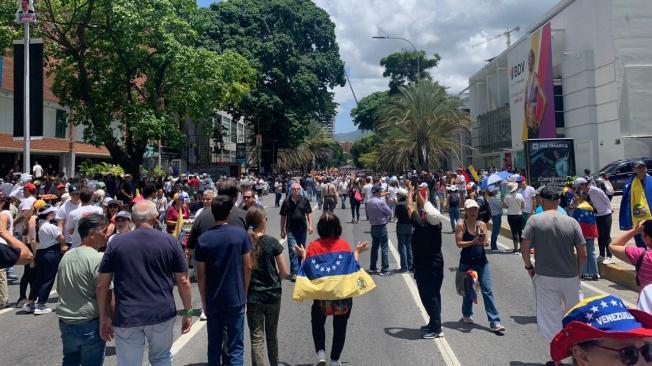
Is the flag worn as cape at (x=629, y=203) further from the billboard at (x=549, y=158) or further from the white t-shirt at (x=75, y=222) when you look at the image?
the billboard at (x=549, y=158)

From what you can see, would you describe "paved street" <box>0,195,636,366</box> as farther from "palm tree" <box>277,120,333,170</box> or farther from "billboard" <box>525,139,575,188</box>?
"palm tree" <box>277,120,333,170</box>

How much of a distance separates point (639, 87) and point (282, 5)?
95.6 ft

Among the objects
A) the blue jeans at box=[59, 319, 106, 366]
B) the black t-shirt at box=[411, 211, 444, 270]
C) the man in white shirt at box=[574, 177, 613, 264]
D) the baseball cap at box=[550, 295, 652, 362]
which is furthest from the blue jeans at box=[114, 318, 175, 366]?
the man in white shirt at box=[574, 177, 613, 264]

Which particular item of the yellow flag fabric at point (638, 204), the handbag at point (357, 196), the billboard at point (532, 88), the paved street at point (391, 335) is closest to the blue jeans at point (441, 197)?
the handbag at point (357, 196)

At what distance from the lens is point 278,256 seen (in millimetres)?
5066

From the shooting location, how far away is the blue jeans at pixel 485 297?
652cm

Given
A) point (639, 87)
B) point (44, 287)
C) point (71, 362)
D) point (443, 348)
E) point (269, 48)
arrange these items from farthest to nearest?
point (269, 48), point (639, 87), point (44, 287), point (443, 348), point (71, 362)

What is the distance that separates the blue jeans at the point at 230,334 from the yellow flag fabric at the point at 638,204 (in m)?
6.50

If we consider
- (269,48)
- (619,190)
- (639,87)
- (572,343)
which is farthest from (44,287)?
(269,48)

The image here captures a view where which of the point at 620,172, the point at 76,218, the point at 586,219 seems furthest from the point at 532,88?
the point at 76,218

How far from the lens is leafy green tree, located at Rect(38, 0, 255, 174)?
21.3m

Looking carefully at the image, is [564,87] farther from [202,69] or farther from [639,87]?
[202,69]

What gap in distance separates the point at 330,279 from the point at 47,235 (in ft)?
17.2

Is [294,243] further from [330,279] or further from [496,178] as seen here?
[496,178]
